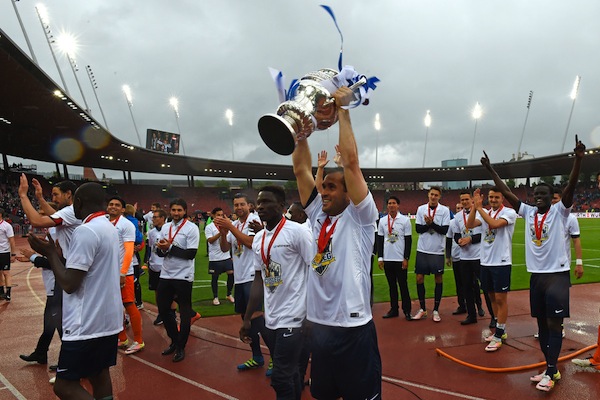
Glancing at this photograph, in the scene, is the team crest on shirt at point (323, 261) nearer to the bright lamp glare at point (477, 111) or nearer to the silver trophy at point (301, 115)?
the silver trophy at point (301, 115)

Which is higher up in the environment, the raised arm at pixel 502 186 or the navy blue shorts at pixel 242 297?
the raised arm at pixel 502 186

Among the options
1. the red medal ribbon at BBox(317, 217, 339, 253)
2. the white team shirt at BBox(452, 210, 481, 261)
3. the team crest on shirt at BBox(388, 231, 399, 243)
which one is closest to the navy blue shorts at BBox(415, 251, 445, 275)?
the white team shirt at BBox(452, 210, 481, 261)

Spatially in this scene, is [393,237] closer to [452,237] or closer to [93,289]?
[452,237]

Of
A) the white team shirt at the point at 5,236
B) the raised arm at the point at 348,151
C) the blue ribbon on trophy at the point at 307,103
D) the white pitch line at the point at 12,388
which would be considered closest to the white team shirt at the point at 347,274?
the raised arm at the point at 348,151

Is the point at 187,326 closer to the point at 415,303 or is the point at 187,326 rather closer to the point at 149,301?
the point at 149,301

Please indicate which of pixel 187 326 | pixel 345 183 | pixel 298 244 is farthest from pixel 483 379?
pixel 187 326

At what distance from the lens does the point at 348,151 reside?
2574 mm

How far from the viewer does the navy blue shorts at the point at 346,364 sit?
2588mm

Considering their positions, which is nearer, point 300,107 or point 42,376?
point 300,107

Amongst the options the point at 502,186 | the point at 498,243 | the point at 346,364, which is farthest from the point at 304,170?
the point at 498,243

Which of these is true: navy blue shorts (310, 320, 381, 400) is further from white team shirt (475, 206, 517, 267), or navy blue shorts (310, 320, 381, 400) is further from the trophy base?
white team shirt (475, 206, 517, 267)

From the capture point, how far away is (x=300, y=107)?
7.58 feet

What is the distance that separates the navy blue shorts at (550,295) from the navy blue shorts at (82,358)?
456cm

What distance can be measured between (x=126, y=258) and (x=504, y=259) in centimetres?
560
